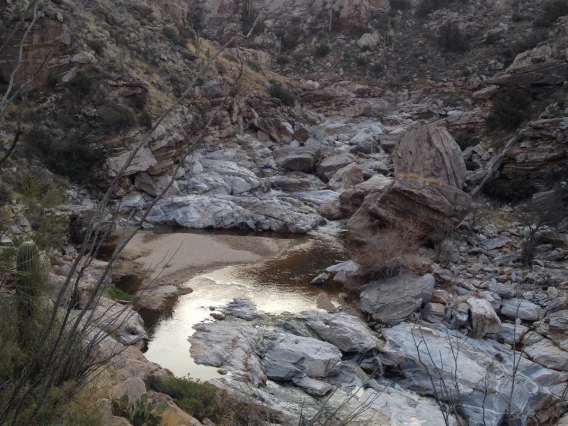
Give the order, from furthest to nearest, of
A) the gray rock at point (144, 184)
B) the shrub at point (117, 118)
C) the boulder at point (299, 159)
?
the boulder at point (299, 159) < the shrub at point (117, 118) < the gray rock at point (144, 184)

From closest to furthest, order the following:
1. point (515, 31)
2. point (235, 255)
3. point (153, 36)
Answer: point (235, 255), point (153, 36), point (515, 31)

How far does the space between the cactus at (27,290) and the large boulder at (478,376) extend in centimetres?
577

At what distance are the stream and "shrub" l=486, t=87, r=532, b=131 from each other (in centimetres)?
1000

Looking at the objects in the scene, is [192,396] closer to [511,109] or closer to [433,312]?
[433,312]

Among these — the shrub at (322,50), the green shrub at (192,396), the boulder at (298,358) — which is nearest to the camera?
the green shrub at (192,396)

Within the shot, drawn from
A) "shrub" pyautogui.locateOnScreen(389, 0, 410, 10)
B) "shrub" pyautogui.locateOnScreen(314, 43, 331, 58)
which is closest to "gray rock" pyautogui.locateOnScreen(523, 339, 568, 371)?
"shrub" pyautogui.locateOnScreen(314, 43, 331, 58)

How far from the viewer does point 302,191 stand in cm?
2344

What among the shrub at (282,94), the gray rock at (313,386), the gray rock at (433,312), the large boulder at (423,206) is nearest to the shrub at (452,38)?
the shrub at (282,94)

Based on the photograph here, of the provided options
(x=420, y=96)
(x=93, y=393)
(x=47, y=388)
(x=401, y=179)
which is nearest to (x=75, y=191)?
(x=401, y=179)

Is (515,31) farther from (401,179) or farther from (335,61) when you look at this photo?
(401,179)

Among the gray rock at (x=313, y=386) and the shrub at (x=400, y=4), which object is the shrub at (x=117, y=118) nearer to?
the gray rock at (x=313, y=386)

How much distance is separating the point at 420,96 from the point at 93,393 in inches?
1437

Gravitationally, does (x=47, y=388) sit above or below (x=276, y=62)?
below

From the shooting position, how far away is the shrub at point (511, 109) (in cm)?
2152
